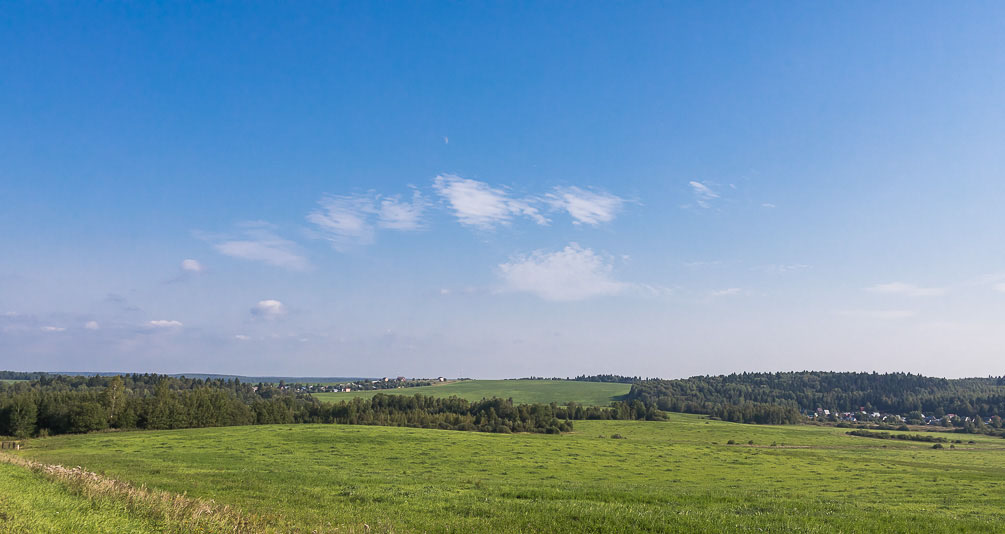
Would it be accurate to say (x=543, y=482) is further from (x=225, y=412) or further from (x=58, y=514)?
(x=225, y=412)

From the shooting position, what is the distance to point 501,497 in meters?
26.4

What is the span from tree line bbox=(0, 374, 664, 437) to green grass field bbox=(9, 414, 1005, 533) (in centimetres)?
2175

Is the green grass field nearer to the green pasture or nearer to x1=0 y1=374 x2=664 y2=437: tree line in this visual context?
the green pasture

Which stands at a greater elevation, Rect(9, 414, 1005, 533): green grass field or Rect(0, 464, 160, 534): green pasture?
Rect(0, 464, 160, 534): green pasture

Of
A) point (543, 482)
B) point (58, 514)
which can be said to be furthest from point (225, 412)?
point (58, 514)

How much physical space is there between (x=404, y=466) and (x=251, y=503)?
99.1 feet

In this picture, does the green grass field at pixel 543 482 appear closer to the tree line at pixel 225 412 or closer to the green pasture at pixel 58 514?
the green pasture at pixel 58 514

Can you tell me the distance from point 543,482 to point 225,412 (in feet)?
331

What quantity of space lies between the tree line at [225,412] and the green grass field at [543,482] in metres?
21.7

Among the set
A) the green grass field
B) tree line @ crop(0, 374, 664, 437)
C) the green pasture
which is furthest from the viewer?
tree line @ crop(0, 374, 664, 437)

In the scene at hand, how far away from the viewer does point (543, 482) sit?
3984 centimetres

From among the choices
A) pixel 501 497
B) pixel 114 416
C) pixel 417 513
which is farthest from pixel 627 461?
pixel 114 416

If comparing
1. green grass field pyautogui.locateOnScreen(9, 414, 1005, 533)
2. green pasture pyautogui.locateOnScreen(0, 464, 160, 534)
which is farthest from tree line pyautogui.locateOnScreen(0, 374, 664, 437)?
green pasture pyautogui.locateOnScreen(0, 464, 160, 534)

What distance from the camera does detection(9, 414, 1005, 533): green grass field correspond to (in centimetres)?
1892
